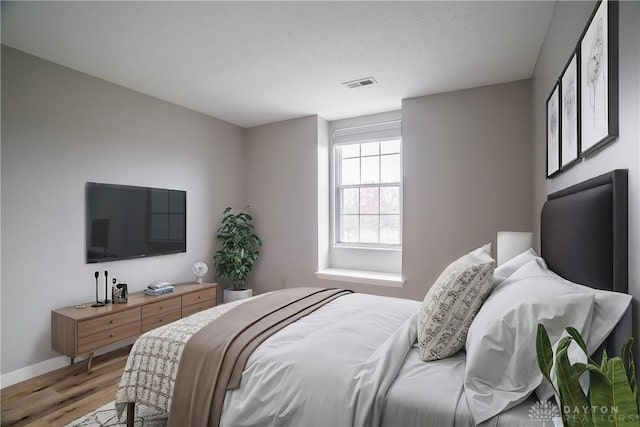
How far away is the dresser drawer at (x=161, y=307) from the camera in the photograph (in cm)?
318

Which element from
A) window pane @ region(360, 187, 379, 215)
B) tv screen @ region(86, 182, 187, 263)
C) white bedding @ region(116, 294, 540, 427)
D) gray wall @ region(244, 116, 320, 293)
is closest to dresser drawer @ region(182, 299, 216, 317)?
tv screen @ region(86, 182, 187, 263)

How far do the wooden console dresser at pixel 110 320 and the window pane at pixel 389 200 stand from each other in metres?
2.59

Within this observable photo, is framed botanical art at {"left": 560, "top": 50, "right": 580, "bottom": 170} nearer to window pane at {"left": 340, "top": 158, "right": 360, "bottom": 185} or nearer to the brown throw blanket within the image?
the brown throw blanket

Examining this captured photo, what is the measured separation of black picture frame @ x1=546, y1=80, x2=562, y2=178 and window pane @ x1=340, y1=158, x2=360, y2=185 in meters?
2.54

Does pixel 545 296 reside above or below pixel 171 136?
below

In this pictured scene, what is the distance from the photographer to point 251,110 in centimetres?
420

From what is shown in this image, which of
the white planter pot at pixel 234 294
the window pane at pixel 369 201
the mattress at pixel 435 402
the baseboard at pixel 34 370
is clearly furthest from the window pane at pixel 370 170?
the baseboard at pixel 34 370

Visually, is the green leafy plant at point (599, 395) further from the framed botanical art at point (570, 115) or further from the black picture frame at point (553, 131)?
the black picture frame at point (553, 131)

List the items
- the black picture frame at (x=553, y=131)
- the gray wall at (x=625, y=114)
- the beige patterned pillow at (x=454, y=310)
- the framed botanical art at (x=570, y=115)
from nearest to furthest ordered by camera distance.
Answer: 1. the gray wall at (x=625, y=114)
2. the beige patterned pillow at (x=454, y=310)
3. the framed botanical art at (x=570, y=115)
4. the black picture frame at (x=553, y=131)

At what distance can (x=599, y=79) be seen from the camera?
1249mm

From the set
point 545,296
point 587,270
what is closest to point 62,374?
point 545,296

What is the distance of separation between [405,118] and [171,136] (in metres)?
2.73

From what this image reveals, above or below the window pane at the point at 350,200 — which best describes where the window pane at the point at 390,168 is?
above

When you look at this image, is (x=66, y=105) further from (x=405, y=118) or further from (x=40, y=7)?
(x=405, y=118)
